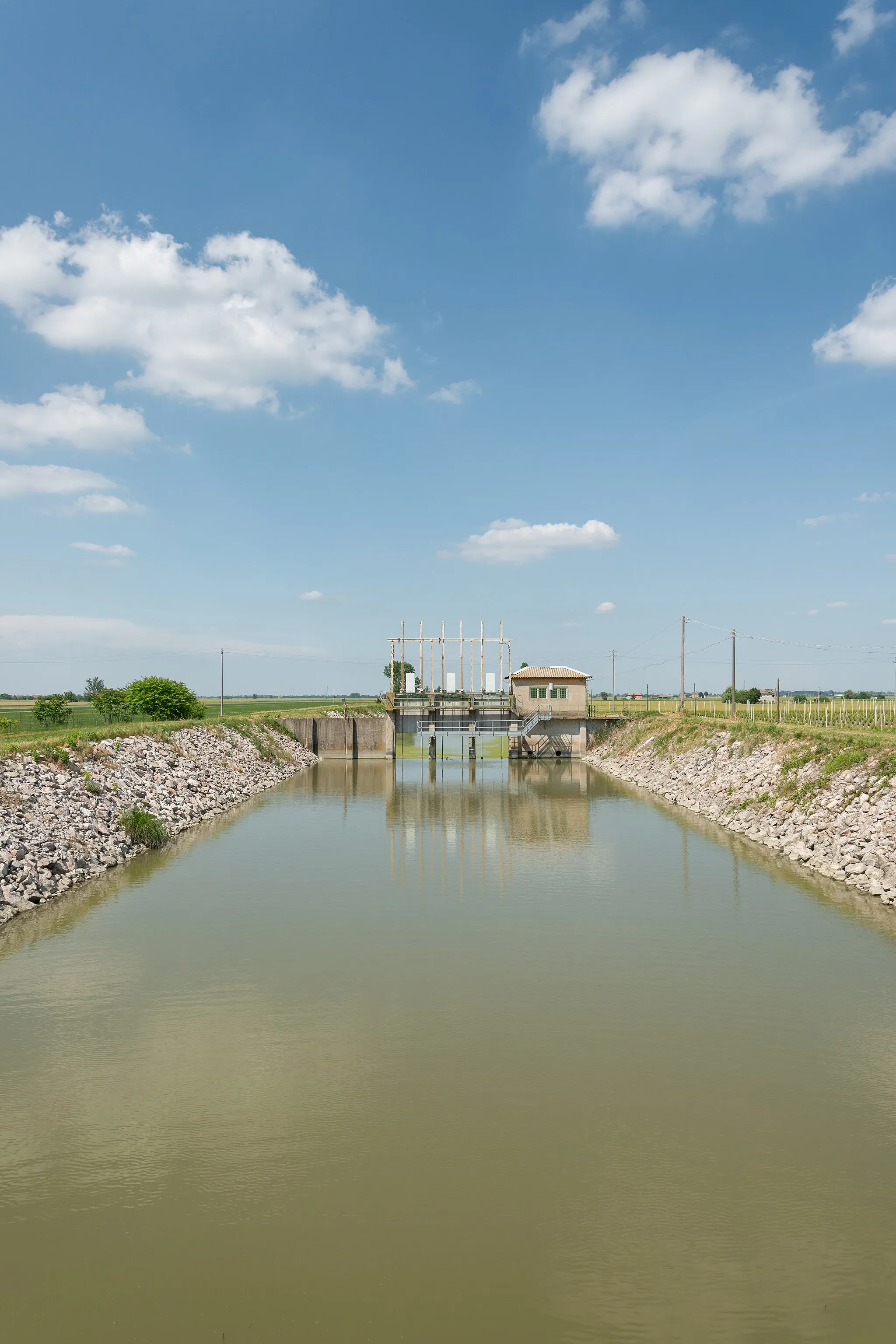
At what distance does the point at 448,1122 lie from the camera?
9.86 m

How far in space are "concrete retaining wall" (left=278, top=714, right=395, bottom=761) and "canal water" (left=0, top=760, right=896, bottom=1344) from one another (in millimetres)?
45710

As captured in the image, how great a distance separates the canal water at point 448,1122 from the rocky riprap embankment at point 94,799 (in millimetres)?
1510

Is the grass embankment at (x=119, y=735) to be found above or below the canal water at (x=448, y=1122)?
above

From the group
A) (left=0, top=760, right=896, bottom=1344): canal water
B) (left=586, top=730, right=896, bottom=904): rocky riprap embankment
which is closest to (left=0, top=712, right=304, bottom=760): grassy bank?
(left=0, top=760, right=896, bottom=1344): canal water

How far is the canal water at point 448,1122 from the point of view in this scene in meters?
7.08

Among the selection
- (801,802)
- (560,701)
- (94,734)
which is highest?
(560,701)

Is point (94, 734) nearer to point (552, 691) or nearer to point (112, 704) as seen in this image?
point (112, 704)

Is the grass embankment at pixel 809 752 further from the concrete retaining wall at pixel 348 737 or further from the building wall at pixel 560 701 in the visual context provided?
the concrete retaining wall at pixel 348 737

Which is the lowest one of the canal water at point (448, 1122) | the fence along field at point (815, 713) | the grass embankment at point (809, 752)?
the canal water at point (448, 1122)

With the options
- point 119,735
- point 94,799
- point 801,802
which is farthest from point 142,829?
point 801,802

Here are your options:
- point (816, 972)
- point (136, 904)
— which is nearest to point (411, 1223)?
point (816, 972)

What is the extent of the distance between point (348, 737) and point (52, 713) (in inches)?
1005

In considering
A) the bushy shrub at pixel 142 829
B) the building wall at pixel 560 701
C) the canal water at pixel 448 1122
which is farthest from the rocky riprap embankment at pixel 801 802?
→ the bushy shrub at pixel 142 829

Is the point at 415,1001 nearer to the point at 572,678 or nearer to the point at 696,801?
the point at 696,801
